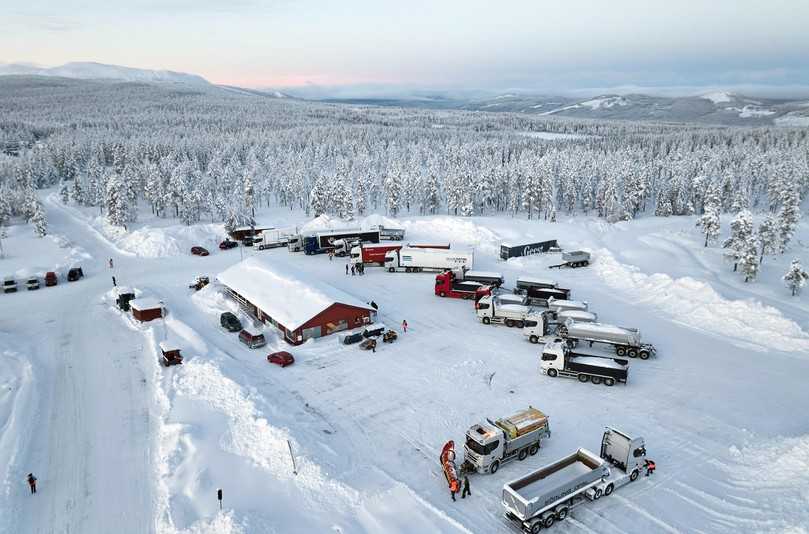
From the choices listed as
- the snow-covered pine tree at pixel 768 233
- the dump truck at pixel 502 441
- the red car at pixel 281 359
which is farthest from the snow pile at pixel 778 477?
the snow-covered pine tree at pixel 768 233

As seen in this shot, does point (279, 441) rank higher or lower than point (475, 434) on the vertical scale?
lower

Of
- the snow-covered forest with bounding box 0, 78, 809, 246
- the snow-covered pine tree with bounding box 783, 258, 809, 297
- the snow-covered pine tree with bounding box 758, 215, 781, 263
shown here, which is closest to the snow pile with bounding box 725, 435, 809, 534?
the snow-covered pine tree with bounding box 783, 258, 809, 297

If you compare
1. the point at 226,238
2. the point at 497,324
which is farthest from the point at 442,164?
the point at 497,324

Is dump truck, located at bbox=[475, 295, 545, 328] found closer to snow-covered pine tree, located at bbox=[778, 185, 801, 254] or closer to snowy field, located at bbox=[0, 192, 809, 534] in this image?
snowy field, located at bbox=[0, 192, 809, 534]

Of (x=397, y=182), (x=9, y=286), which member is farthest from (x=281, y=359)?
(x=397, y=182)

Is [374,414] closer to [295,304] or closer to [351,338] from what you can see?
[351,338]

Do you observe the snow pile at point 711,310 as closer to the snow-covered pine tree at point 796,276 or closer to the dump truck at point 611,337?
the dump truck at point 611,337

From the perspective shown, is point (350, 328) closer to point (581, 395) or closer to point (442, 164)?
point (581, 395)
